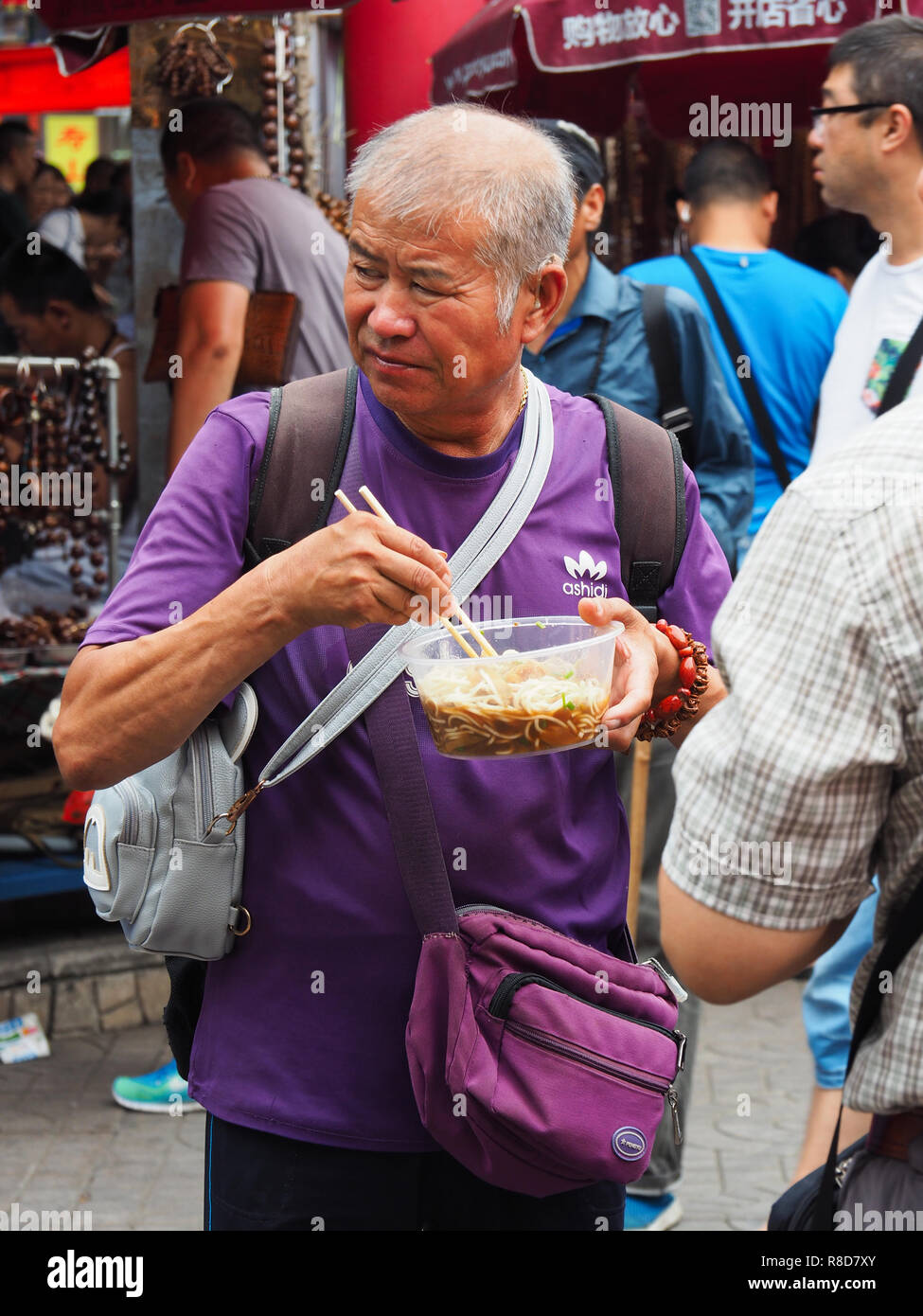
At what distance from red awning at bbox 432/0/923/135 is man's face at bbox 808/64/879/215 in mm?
946

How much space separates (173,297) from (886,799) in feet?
15.0

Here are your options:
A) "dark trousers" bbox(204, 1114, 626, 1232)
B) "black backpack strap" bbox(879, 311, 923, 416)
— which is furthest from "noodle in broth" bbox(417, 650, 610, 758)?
"black backpack strap" bbox(879, 311, 923, 416)

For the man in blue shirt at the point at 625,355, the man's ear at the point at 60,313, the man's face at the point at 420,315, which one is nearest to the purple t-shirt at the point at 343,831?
the man's face at the point at 420,315

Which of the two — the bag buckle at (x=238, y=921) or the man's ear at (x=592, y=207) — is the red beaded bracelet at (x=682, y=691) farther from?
the man's ear at (x=592, y=207)

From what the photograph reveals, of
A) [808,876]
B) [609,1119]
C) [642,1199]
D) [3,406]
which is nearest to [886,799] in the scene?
[808,876]

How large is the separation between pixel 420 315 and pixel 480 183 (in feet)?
0.57

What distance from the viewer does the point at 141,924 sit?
6.41 ft

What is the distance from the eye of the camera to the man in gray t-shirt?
183 inches

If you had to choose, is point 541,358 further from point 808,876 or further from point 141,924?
point 808,876

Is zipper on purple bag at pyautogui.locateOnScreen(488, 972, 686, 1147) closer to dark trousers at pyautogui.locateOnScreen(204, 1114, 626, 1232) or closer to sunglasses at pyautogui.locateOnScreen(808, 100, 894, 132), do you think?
dark trousers at pyautogui.locateOnScreen(204, 1114, 626, 1232)

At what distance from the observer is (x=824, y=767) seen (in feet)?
4.11

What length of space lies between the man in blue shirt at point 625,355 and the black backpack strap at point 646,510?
1.79 meters
